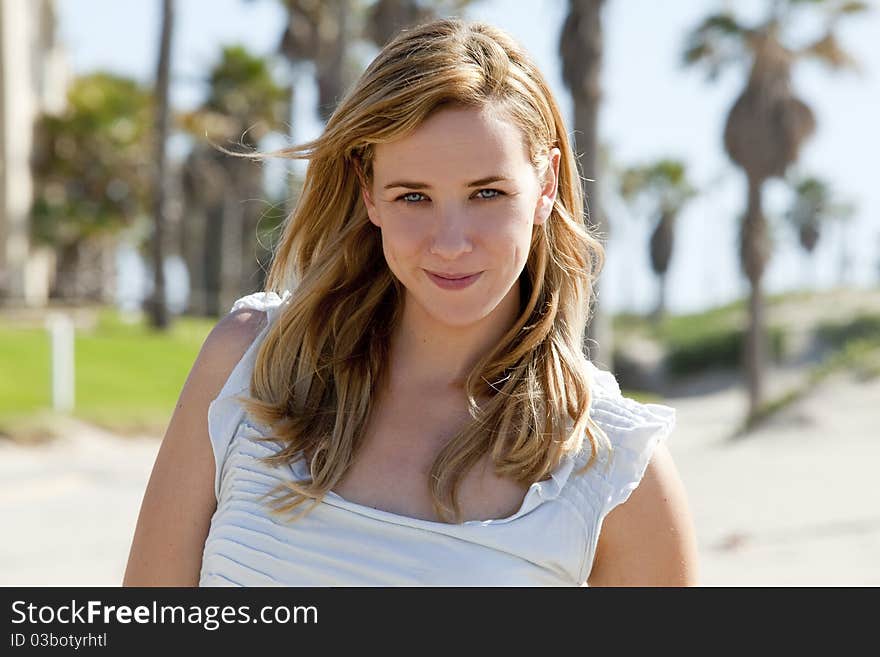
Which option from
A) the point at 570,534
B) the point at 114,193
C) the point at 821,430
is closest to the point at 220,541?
the point at 570,534

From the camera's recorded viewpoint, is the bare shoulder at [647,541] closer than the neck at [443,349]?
Yes

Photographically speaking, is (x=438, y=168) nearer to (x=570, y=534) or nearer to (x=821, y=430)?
(x=570, y=534)

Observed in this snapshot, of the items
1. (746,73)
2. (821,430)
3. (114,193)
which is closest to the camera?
(821,430)

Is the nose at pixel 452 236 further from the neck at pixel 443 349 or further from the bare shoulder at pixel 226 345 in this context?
the bare shoulder at pixel 226 345

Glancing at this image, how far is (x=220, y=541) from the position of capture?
2113mm

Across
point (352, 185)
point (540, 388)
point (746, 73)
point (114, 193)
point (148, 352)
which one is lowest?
point (148, 352)

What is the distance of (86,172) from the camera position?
29.1 m

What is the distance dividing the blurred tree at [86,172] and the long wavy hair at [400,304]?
27.3 metres

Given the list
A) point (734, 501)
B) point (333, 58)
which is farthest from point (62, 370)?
point (333, 58)

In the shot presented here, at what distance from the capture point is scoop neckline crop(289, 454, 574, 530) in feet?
6.79

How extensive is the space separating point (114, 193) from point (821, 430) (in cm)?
1956

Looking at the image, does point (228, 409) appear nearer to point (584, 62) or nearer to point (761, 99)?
point (584, 62)

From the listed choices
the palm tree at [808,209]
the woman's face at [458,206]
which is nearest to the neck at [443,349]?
the woman's face at [458,206]

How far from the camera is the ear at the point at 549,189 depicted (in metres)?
2.27
